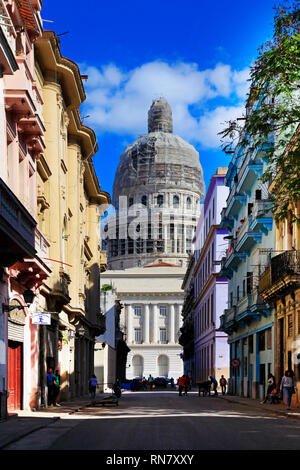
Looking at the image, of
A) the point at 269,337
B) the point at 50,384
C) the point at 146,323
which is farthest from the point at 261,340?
the point at 146,323

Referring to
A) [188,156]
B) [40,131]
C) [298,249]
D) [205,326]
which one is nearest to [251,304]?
[298,249]

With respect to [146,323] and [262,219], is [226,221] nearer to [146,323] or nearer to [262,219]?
[262,219]

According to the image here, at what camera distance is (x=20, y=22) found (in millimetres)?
21641

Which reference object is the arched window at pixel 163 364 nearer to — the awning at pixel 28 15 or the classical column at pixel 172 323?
the classical column at pixel 172 323

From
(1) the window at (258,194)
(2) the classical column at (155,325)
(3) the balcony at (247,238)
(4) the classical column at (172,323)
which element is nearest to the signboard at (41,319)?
(3) the balcony at (247,238)

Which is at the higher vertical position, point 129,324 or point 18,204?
point 18,204

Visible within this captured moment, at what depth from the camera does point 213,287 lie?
60875 mm

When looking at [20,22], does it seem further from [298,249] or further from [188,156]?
[188,156]

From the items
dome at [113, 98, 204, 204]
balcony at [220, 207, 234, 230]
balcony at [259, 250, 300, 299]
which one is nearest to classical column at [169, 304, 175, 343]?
dome at [113, 98, 204, 204]

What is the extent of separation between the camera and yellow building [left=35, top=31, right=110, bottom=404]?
92.1 ft

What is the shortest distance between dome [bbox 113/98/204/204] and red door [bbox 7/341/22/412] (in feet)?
355

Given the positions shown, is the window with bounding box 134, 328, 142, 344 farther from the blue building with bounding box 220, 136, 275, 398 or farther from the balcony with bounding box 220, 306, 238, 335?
the balcony with bounding box 220, 306, 238, 335

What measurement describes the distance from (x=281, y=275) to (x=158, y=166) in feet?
335

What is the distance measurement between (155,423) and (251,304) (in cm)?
1992
